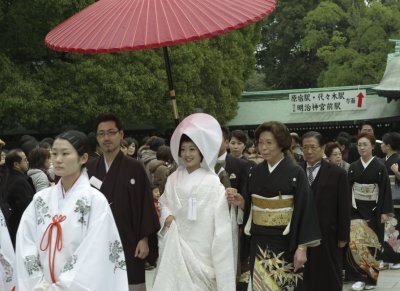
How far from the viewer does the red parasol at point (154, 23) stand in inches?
201

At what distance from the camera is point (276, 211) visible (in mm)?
5574

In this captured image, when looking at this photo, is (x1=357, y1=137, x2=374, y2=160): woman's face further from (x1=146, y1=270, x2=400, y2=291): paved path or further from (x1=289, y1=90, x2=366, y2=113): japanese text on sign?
(x1=289, y1=90, x2=366, y2=113): japanese text on sign

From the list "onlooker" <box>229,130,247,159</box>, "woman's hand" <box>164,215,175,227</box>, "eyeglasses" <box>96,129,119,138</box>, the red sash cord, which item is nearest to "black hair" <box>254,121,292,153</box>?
"woman's hand" <box>164,215,175,227</box>

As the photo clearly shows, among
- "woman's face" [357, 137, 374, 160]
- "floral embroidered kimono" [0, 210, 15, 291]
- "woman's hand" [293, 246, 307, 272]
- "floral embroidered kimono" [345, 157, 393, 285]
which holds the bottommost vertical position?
"floral embroidered kimono" [345, 157, 393, 285]

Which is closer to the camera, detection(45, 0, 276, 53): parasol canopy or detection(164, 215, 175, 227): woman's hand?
detection(45, 0, 276, 53): parasol canopy

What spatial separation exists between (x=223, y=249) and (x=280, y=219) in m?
0.53

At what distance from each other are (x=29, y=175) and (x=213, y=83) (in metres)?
17.4

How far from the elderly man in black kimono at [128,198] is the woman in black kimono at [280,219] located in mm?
892

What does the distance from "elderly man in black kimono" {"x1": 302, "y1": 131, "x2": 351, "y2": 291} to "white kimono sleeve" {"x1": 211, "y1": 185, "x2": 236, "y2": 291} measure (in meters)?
1.26

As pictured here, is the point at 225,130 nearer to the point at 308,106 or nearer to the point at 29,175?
the point at 29,175

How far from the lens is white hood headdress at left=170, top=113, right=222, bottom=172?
224 inches

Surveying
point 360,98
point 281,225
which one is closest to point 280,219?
point 281,225

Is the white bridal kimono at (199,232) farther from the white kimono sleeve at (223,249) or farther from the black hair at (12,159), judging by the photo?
the black hair at (12,159)

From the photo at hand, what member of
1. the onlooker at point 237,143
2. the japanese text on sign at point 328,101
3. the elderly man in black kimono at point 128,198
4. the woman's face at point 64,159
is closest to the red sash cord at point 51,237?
the woman's face at point 64,159
